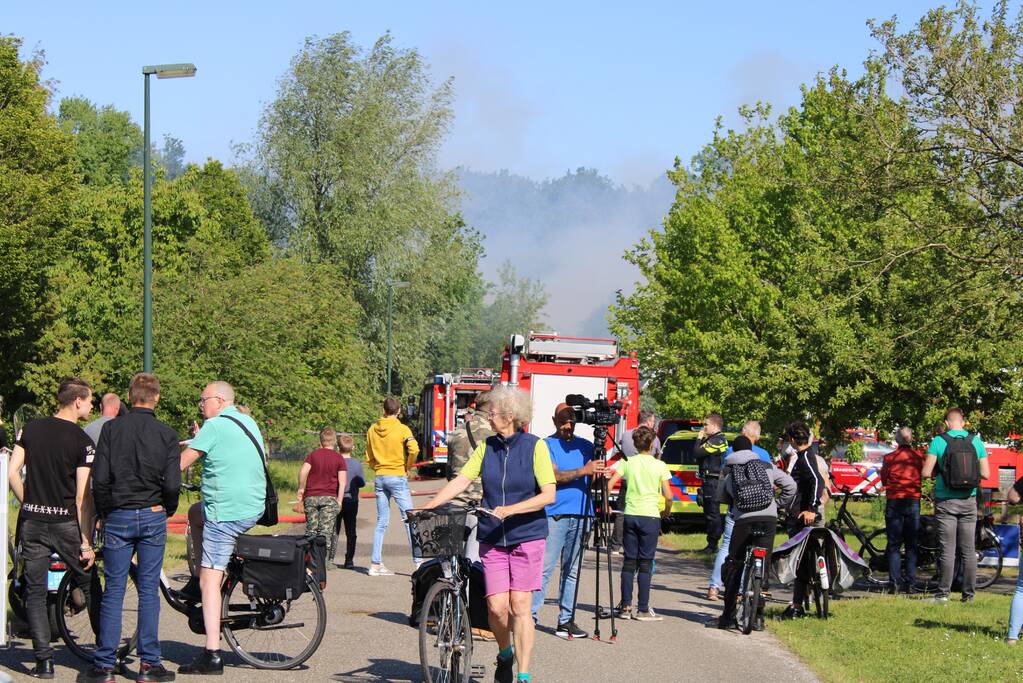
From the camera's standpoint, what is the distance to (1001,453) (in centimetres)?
3023

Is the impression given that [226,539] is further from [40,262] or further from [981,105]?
[40,262]

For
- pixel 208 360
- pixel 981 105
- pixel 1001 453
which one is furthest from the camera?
pixel 1001 453

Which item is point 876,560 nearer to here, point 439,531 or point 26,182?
point 439,531

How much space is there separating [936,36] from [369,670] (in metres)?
9.65

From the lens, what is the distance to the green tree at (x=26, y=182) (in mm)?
32469

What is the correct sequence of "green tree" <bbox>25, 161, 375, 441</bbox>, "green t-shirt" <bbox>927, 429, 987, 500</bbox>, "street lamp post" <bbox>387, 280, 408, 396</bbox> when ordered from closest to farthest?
1. "green t-shirt" <bbox>927, 429, 987, 500</bbox>
2. "green tree" <bbox>25, 161, 375, 441</bbox>
3. "street lamp post" <bbox>387, 280, 408, 396</bbox>

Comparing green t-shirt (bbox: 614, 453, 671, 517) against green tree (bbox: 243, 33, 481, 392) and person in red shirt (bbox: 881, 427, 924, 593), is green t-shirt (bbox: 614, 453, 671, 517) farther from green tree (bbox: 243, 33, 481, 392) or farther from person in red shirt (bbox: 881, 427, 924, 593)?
green tree (bbox: 243, 33, 481, 392)

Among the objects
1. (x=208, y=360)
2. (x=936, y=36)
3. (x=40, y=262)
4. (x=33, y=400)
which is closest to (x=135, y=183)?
(x=33, y=400)

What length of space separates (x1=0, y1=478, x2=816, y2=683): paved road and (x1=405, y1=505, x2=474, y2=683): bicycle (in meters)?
1.01

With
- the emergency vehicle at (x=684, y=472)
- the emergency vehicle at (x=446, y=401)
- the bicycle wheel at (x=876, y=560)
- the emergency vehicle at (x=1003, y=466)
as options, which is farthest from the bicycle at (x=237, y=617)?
the emergency vehicle at (x=446, y=401)

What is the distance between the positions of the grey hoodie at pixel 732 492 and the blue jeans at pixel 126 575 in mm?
5378

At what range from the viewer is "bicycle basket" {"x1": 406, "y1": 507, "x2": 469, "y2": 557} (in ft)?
26.6

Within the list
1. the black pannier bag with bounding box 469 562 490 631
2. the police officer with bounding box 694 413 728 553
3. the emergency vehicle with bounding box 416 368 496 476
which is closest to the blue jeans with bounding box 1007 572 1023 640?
the black pannier bag with bounding box 469 562 490 631

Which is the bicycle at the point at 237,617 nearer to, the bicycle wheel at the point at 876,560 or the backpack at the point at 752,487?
the backpack at the point at 752,487
